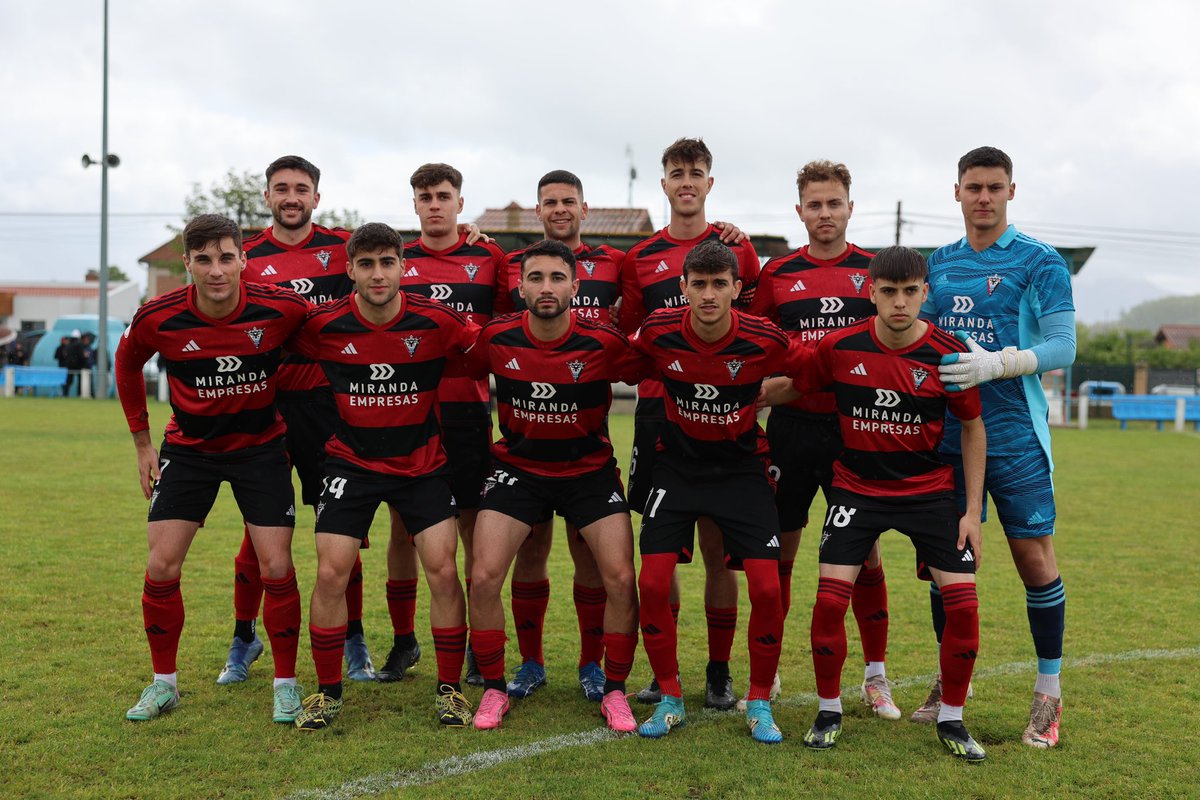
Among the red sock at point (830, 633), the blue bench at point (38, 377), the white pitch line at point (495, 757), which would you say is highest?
the blue bench at point (38, 377)

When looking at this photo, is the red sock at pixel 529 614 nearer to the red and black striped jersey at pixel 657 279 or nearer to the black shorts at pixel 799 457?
the red and black striped jersey at pixel 657 279

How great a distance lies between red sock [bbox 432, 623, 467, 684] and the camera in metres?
4.26

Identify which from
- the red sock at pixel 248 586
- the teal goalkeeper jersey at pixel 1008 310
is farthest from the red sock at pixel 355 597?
the teal goalkeeper jersey at pixel 1008 310

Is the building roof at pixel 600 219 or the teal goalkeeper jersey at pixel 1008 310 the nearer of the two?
the teal goalkeeper jersey at pixel 1008 310

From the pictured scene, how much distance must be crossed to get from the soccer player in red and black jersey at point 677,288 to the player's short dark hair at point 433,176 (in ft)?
3.31

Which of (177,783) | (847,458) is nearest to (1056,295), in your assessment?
(847,458)

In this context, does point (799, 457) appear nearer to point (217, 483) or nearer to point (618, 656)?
point (618, 656)

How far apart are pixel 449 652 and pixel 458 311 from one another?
1736 mm

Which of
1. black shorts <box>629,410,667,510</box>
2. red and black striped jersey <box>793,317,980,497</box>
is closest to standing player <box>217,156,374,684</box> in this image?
black shorts <box>629,410,667,510</box>

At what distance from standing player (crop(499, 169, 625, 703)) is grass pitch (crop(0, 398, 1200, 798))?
18 centimetres

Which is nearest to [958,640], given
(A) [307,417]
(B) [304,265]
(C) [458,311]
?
(C) [458,311]

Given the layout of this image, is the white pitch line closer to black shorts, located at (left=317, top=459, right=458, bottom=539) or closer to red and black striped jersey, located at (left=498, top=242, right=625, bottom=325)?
black shorts, located at (left=317, top=459, right=458, bottom=539)

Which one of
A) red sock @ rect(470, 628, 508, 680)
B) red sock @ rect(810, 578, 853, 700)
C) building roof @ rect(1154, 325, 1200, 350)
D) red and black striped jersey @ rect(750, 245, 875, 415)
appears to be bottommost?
red sock @ rect(470, 628, 508, 680)

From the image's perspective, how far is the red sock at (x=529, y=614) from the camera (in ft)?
15.6
